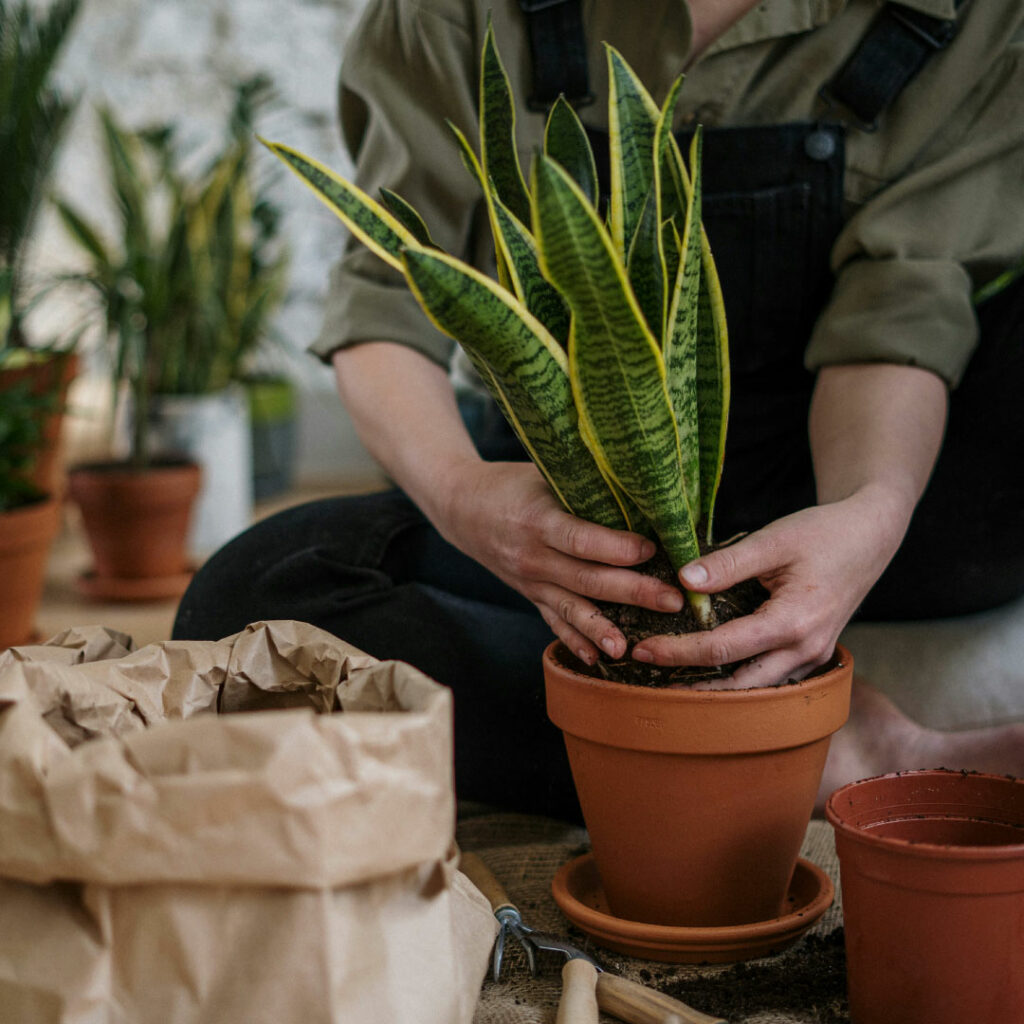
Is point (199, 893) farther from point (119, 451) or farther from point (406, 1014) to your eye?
point (119, 451)

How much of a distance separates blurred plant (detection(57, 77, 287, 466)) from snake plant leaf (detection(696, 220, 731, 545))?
1341 millimetres

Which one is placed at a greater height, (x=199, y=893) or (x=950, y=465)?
(x=950, y=465)

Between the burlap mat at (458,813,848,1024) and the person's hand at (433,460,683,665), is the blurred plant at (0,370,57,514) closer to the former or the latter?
the person's hand at (433,460,683,665)

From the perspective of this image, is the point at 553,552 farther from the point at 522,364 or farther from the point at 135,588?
the point at 135,588

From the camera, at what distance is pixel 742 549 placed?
2.47 feet

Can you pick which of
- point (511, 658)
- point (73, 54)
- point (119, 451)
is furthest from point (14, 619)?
point (73, 54)

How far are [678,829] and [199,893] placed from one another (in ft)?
1.14

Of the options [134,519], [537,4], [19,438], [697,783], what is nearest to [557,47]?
[537,4]

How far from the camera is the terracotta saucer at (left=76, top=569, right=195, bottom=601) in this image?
203cm

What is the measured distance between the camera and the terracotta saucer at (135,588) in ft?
6.66

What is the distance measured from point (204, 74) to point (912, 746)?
2.60 metres

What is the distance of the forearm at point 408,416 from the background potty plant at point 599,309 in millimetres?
204

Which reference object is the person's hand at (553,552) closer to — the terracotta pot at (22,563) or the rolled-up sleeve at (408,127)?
the rolled-up sleeve at (408,127)

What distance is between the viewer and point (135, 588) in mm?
2035
